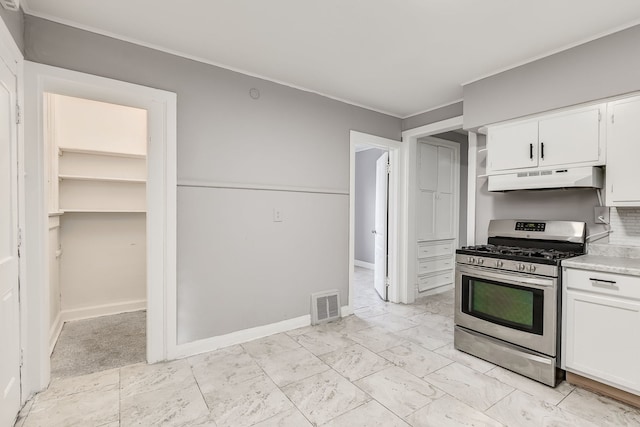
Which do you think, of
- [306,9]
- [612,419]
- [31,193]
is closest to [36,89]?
[31,193]

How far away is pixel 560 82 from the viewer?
8.16ft

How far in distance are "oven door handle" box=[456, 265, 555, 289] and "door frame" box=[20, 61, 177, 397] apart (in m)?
2.53

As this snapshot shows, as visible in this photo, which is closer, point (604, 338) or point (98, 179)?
point (604, 338)

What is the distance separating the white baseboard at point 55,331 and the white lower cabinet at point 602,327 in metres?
4.19

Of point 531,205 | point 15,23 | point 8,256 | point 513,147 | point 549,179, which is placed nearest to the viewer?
point 8,256

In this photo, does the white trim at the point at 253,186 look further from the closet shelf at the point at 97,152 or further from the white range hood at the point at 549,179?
the white range hood at the point at 549,179

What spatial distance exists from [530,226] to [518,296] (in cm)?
76

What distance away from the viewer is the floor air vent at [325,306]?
3422mm

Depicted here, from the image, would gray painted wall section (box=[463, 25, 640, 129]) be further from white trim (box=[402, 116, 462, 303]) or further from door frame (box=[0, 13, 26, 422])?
door frame (box=[0, 13, 26, 422])

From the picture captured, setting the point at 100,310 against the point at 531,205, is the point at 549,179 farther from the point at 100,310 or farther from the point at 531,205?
the point at 100,310

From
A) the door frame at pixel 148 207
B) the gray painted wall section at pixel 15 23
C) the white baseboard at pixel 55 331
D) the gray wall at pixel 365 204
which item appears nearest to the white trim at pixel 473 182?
the door frame at pixel 148 207

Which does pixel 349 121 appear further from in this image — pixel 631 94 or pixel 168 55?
pixel 631 94

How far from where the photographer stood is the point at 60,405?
A: 2.01 meters

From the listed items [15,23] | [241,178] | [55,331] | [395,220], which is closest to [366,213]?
[395,220]
